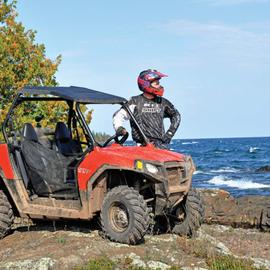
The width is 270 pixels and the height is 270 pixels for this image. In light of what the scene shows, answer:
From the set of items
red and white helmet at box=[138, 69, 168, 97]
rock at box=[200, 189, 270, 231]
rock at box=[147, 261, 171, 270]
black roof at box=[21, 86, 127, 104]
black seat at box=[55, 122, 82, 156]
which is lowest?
rock at box=[200, 189, 270, 231]

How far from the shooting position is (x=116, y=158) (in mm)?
8227

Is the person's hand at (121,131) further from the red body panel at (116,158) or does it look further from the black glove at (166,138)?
the black glove at (166,138)

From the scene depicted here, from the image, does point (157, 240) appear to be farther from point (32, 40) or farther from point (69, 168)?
point (32, 40)

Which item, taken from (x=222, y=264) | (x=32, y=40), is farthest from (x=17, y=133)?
(x=32, y=40)

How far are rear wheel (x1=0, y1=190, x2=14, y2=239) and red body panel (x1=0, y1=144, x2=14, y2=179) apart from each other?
0.32m

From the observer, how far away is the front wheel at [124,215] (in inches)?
314

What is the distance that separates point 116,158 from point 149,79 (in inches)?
71.1

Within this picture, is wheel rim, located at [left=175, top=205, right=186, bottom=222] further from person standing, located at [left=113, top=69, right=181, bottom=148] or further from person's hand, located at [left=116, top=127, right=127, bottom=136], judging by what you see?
person's hand, located at [left=116, top=127, right=127, bottom=136]

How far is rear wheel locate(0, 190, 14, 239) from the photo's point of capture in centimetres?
930

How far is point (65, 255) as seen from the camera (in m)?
7.55

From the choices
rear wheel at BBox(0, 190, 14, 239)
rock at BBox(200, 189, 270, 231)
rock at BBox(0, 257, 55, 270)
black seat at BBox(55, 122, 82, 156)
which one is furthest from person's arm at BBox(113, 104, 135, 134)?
rock at BBox(200, 189, 270, 231)

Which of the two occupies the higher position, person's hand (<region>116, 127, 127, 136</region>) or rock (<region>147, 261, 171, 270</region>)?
person's hand (<region>116, 127, 127, 136</region>)

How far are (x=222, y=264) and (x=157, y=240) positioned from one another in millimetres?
1478

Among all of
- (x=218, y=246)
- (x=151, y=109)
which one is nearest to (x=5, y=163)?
(x=151, y=109)
